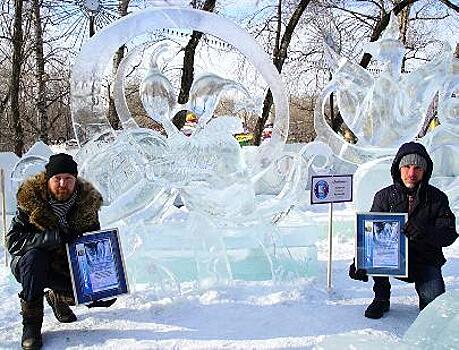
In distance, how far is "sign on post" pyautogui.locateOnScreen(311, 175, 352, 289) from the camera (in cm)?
425

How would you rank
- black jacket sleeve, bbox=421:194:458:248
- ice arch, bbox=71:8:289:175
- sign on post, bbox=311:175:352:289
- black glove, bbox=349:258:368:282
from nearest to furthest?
black jacket sleeve, bbox=421:194:458:248, black glove, bbox=349:258:368:282, sign on post, bbox=311:175:352:289, ice arch, bbox=71:8:289:175

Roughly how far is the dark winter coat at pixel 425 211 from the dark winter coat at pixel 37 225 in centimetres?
210

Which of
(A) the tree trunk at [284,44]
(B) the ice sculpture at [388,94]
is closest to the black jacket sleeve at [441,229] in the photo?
(B) the ice sculpture at [388,94]

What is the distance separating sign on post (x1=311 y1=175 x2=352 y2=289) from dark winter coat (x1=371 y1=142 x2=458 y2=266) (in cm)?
67

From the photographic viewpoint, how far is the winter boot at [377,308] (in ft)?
12.1

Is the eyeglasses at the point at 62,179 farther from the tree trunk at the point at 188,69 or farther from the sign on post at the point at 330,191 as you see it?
the tree trunk at the point at 188,69

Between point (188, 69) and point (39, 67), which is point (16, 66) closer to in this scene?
point (39, 67)

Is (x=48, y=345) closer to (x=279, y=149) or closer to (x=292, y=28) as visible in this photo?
(x=279, y=149)

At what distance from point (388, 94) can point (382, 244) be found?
343 cm

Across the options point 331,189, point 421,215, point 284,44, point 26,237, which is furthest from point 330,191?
point 284,44

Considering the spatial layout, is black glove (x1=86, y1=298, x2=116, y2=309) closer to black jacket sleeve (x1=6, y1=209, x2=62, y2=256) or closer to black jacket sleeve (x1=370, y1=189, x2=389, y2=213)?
black jacket sleeve (x1=6, y1=209, x2=62, y2=256)

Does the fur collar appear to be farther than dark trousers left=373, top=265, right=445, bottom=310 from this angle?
No

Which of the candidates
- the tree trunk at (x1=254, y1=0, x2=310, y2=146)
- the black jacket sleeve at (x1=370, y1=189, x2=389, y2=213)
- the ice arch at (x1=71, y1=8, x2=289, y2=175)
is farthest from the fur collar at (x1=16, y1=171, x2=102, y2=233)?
the tree trunk at (x1=254, y1=0, x2=310, y2=146)

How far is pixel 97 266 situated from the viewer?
3.34m
